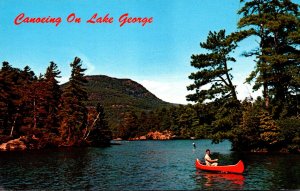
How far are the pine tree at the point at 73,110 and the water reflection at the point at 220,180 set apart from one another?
2149 inches

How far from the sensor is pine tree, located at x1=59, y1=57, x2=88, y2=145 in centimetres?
8394

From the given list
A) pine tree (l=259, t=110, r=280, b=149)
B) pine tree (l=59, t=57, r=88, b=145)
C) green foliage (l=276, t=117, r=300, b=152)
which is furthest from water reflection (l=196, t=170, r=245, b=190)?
pine tree (l=59, t=57, r=88, b=145)

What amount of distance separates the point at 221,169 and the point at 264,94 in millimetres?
24348

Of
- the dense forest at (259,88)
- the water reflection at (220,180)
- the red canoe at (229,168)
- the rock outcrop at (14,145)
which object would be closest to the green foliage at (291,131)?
the dense forest at (259,88)

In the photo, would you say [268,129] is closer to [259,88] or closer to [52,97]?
[259,88]

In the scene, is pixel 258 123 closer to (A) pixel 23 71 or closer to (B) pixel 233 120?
(B) pixel 233 120

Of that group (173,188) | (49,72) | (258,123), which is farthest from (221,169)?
(49,72)

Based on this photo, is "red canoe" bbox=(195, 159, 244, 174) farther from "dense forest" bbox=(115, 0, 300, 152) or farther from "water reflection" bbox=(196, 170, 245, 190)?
"dense forest" bbox=(115, 0, 300, 152)

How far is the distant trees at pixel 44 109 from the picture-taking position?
76.2m

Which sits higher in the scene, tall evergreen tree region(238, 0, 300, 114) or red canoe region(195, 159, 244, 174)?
tall evergreen tree region(238, 0, 300, 114)

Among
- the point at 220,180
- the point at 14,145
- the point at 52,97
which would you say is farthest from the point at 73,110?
the point at 220,180

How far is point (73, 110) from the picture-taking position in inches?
3386

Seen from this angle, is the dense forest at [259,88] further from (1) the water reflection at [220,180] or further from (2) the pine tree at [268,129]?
(1) the water reflection at [220,180]

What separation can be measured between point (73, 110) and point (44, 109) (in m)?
6.71
